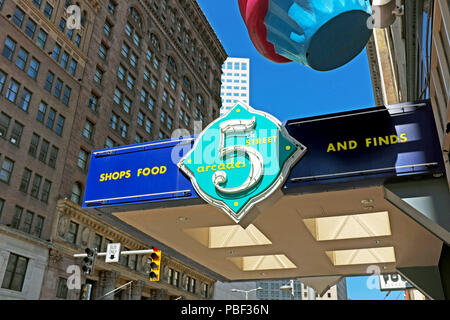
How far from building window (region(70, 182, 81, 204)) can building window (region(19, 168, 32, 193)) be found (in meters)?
6.45

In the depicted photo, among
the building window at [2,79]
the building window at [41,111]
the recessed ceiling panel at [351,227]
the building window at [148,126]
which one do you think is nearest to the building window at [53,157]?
the building window at [41,111]

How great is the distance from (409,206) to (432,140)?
49.5 inches

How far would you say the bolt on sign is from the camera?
7.85 m

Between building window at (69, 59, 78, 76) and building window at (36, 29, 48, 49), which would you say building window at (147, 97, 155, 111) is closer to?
building window at (69, 59, 78, 76)

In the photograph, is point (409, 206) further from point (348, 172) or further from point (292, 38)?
point (292, 38)

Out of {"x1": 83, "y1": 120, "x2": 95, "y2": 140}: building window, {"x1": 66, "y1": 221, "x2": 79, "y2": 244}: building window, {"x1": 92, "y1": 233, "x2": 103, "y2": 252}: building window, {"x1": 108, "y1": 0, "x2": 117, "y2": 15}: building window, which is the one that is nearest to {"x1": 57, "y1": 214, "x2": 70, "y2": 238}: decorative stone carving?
{"x1": 66, "y1": 221, "x2": 79, "y2": 244}: building window

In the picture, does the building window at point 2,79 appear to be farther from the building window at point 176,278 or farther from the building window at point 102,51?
the building window at point 176,278

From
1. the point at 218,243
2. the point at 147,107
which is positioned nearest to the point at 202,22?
the point at 147,107

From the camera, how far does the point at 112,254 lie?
22547mm

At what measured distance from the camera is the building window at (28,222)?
38.8 meters

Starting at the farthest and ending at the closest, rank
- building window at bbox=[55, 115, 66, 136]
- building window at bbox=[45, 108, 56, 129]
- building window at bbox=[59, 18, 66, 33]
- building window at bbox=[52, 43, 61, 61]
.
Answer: building window at bbox=[59, 18, 66, 33] → building window at bbox=[52, 43, 61, 61] → building window at bbox=[55, 115, 66, 136] → building window at bbox=[45, 108, 56, 129]

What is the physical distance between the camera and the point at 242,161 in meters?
8.26

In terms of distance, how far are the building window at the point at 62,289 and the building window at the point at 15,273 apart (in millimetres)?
4608

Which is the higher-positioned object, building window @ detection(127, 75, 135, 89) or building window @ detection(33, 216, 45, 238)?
building window @ detection(127, 75, 135, 89)
